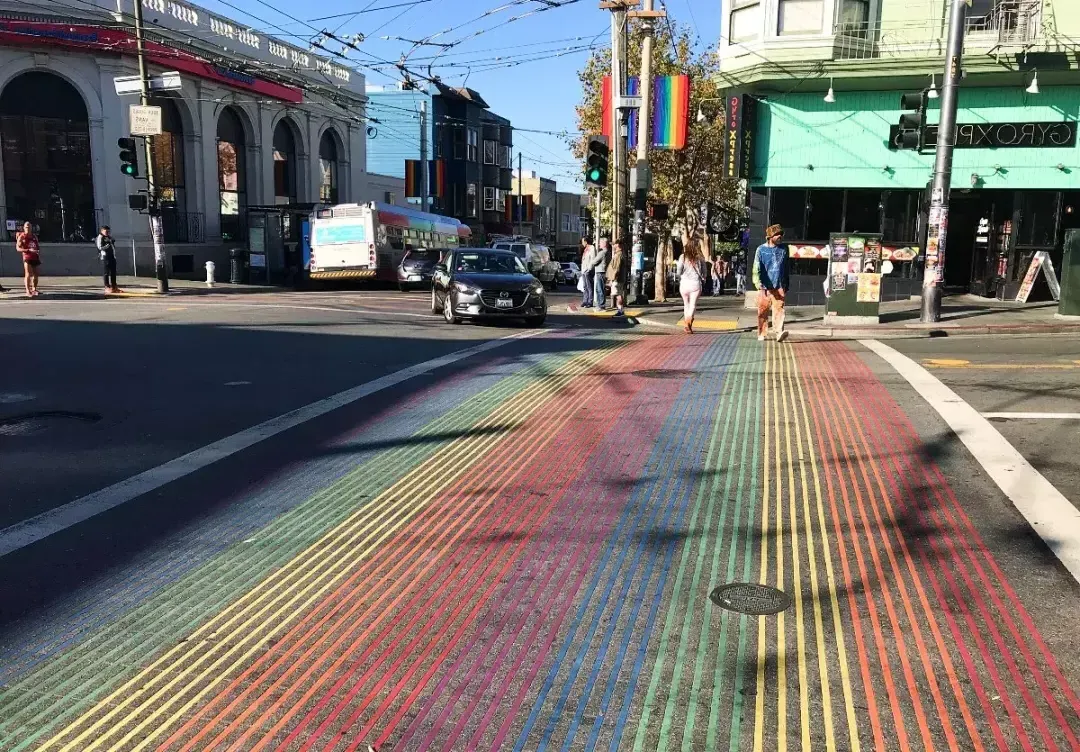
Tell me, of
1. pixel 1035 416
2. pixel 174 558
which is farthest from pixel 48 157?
pixel 1035 416

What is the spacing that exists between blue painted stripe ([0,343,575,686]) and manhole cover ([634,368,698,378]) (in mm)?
3312

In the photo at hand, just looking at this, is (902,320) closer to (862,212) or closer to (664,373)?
(862,212)

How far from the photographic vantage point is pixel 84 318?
1545cm

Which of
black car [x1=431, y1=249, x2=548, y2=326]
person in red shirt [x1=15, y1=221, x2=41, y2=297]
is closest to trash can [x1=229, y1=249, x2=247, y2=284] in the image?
person in red shirt [x1=15, y1=221, x2=41, y2=297]

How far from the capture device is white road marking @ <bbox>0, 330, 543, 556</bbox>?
16.1 ft

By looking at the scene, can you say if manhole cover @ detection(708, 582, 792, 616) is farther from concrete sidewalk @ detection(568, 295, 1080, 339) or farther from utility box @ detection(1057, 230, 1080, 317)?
utility box @ detection(1057, 230, 1080, 317)

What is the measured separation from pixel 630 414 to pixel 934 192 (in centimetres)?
1061

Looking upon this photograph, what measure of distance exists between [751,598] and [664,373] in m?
6.30

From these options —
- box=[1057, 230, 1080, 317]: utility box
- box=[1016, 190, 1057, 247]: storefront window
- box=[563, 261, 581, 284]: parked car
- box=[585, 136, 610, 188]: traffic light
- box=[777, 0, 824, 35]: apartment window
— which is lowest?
box=[563, 261, 581, 284]: parked car

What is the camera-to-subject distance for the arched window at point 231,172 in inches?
1339

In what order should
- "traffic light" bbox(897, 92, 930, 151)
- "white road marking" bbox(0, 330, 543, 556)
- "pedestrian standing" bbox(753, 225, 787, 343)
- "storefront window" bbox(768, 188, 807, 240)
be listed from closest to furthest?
"white road marking" bbox(0, 330, 543, 556) → "pedestrian standing" bbox(753, 225, 787, 343) → "traffic light" bbox(897, 92, 930, 151) → "storefront window" bbox(768, 188, 807, 240)

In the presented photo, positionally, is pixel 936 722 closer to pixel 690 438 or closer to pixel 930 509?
pixel 930 509

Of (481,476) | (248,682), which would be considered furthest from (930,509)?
(248,682)

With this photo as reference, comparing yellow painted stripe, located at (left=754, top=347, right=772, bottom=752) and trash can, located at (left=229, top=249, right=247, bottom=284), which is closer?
yellow painted stripe, located at (left=754, top=347, right=772, bottom=752)
